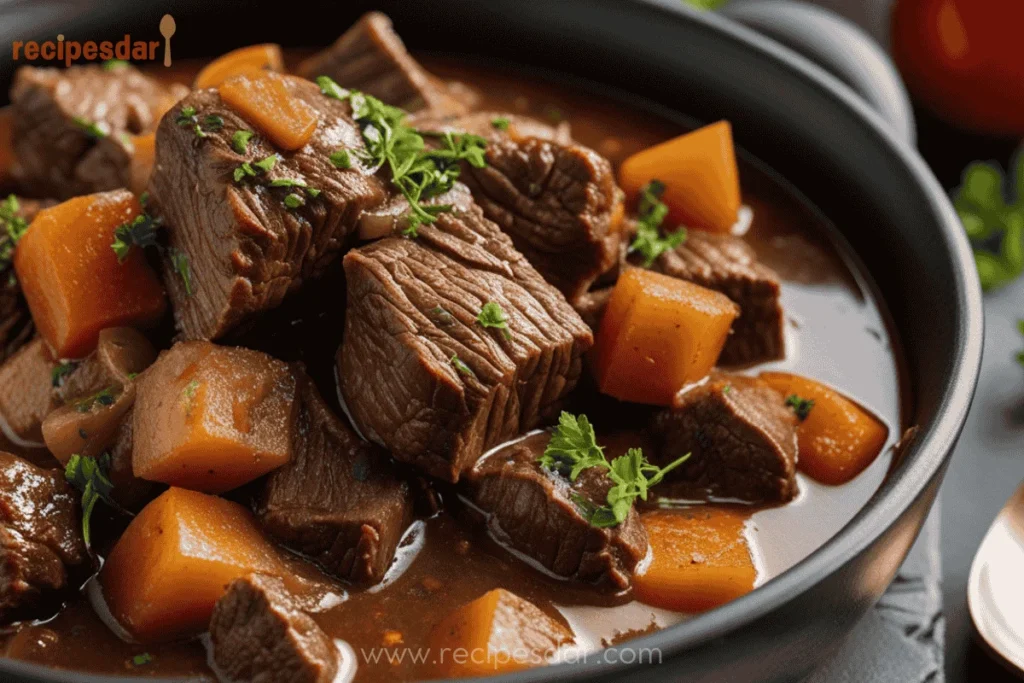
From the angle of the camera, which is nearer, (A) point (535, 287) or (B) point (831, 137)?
(A) point (535, 287)

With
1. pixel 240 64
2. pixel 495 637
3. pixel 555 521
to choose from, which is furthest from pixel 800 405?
pixel 240 64

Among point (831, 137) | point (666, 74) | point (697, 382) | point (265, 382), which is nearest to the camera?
point (265, 382)

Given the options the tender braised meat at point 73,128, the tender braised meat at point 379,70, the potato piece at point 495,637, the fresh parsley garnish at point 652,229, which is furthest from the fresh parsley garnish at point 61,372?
the fresh parsley garnish at point 652,229

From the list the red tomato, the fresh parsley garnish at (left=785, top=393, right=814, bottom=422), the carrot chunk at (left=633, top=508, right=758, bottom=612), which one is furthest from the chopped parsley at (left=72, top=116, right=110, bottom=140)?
the red tomato

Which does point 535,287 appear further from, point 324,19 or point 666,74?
point 324,19

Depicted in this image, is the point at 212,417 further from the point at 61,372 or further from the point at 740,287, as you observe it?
the point at 740,287

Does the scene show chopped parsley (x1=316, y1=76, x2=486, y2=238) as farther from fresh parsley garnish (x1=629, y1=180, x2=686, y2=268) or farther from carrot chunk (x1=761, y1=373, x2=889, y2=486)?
carrot chunk (x1=761, y1=373, x2=889, y2=486)

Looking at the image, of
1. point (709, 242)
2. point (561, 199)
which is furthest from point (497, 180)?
point (709, 242)
